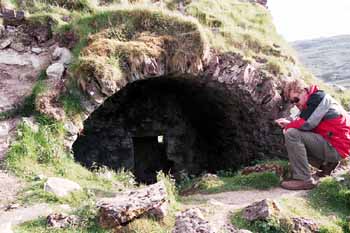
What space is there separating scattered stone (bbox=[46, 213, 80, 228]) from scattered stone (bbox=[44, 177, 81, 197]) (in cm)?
54

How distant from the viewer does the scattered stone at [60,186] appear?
4.97 m

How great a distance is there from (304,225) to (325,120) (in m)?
1.61

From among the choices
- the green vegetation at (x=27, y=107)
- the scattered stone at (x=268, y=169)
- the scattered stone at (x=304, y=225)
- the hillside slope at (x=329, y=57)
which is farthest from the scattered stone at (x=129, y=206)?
the hillside slope at (x=329, y=57)

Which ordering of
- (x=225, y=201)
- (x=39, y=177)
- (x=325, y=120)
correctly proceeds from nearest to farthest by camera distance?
(x=39, y=177), (x=225, y=201), (x=325, y=120)

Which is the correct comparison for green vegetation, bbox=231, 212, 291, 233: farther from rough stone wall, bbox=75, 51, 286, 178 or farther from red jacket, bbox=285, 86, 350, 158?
rough stone wall, bbox=75, 51, 286, 178

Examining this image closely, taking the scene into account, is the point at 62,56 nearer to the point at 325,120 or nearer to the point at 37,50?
the point at 37,50

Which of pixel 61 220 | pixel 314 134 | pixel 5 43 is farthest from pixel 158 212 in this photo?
pixel 5 43

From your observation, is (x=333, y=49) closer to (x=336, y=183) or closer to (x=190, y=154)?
(x=190, y=154)

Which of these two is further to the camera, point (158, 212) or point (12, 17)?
point (12, 17)

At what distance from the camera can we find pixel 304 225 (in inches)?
191

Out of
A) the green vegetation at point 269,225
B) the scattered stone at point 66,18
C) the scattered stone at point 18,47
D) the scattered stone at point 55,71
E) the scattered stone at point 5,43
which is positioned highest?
the scattered stone at point 66,18

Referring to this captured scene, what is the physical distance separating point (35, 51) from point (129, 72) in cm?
166

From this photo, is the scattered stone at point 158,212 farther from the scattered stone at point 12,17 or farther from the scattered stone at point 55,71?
the scattered stone at point 12,17

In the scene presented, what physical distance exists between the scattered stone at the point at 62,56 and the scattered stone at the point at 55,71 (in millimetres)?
158
